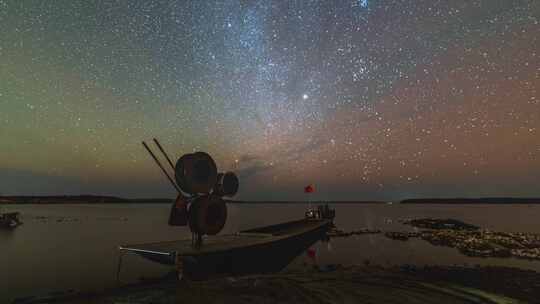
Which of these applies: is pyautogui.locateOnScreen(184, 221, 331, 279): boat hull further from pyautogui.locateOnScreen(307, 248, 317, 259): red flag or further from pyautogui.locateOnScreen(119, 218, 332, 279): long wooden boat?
pyautogui.locateOnScreen(307, 248, 317, 259): red flag

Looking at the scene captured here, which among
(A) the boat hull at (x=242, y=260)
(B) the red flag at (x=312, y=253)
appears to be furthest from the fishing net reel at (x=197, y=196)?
(B) the red flag at (x=312, y=253)

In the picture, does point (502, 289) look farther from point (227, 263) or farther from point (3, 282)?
point (3, 282)

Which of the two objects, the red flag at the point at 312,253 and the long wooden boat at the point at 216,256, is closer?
the long wooden boat at the point at 216,256

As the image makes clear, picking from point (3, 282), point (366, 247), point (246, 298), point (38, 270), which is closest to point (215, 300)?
point (246, 298)

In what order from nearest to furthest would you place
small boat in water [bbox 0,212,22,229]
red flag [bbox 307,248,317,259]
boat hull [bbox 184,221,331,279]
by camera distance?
boat hull [bbox 184,221,331,279]
red flag [bbox 307,248,317,259]
small boat in water [bbox 0,212,22,229]

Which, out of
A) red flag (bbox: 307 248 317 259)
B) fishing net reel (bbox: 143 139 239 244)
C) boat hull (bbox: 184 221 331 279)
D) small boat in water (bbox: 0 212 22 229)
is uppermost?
fishing net reel (bbox: 143 139 239 244)

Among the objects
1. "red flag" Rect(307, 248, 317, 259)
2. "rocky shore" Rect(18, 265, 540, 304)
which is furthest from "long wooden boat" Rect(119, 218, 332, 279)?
"red flag" Rect(307, 248, 317, 259)

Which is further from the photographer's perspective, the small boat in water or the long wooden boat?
the small boat in water

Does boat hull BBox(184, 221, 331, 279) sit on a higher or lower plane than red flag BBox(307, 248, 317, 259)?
higher

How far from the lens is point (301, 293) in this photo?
10.0m

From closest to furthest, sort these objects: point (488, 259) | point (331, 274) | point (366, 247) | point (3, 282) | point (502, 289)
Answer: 1. point (502, 289)
2. point (331, 274)
3. point (3, 282)
4. point (488, 259)
5. point (366, 247)

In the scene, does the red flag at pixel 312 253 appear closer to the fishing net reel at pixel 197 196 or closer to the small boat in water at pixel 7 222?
the fishing net reel at pixel 197 196

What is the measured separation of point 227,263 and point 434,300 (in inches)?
376

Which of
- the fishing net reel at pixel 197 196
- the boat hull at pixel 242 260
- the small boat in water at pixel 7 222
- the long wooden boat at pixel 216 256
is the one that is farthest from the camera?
the small boat in water at pixel 7 222
